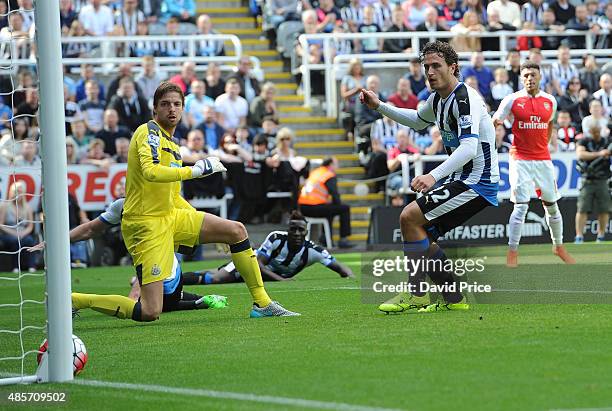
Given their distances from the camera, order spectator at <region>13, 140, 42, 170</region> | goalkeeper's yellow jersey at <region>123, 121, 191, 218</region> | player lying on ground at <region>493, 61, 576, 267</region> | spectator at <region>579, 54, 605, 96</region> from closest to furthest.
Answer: goalkeeper's yellow jersey at <region>123, 121, 191, 218</region>
player lying on ground at <region>493, 61, 576, 267</region>
spectator at <region>13, 140, 42, 170</region>
spectator at <region>579, 54, 605, 96</region>

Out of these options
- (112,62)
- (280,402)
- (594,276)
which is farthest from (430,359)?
(112,62)

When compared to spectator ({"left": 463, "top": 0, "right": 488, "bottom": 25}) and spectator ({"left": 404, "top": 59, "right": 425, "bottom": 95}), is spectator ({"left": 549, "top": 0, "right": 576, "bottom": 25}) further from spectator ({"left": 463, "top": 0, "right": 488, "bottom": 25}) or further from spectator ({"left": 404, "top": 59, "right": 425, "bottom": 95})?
spectator ({"left": 404, "top": 59, "right": 425, "bottom": 95})

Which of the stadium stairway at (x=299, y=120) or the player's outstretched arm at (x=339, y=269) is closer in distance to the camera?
the player's outstretched arm at (x=339, y=269)

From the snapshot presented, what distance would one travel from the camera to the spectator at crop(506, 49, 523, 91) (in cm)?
2608

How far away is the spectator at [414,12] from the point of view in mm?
27703

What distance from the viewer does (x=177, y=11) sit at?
2683 centimetres

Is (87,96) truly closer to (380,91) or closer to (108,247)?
(108,247)

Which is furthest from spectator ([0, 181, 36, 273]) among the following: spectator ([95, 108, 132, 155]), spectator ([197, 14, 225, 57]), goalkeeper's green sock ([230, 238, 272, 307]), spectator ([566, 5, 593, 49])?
spectator ([566, 5, 593, 49])

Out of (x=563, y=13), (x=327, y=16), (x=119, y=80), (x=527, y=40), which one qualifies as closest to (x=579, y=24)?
(x=563, y=13)

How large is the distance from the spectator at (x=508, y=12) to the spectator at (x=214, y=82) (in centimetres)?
734

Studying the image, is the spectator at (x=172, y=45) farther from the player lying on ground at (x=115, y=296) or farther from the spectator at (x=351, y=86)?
the player lying on ground at (x=115, y=296)

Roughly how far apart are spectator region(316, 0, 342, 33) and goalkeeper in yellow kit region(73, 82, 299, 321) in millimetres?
16866

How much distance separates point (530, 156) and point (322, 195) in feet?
23.6

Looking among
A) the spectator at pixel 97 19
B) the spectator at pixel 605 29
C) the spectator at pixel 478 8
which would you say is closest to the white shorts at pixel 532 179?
the spectator at pixel 97 19
